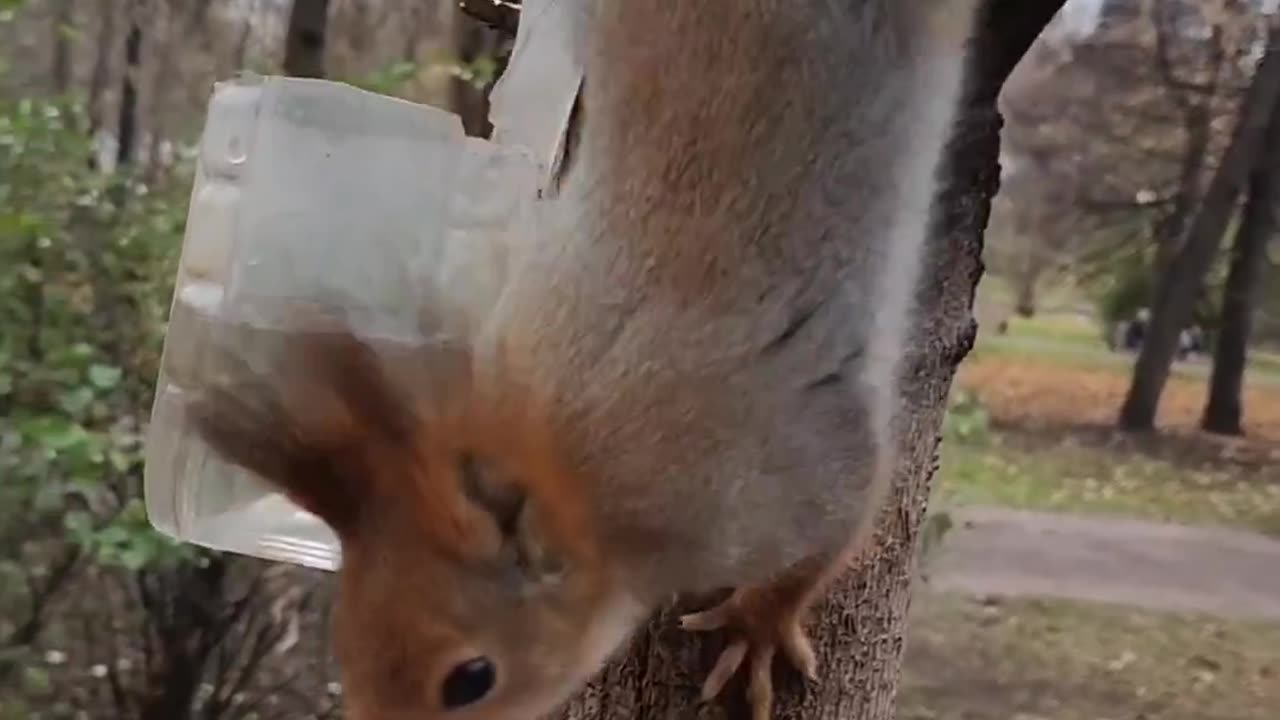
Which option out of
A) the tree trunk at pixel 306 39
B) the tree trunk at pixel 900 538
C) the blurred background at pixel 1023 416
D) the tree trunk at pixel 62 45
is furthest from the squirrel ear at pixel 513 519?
the tree trunk at pixel 62 45

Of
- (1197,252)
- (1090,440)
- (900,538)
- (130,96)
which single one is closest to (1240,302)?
(1197,252)

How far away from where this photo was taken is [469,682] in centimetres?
77

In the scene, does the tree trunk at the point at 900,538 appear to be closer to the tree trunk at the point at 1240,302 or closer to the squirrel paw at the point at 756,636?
the squirrel paw at the point at 756,636

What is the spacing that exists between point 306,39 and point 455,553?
1.59 metres

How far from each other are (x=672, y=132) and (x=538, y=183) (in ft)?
0.34

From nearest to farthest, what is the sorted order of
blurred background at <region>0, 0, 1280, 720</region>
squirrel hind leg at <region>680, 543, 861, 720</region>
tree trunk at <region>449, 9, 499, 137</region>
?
squirrel hind leg at <region>680, 543, 861, 720</region>, blurred background at <region>0, 0, 1280, 720</region>, tree trunk at <region>449, 9, 499, 137</region>

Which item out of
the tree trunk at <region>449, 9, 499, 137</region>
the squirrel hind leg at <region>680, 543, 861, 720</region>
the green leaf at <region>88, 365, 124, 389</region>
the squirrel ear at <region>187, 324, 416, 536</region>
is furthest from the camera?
the tree trunk at <region>449, 9, 499, 137</region>

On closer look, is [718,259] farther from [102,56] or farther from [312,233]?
[102,56]

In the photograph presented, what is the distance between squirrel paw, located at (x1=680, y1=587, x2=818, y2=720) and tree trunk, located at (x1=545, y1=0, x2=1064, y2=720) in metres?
0.01

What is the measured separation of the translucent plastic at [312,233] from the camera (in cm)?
69

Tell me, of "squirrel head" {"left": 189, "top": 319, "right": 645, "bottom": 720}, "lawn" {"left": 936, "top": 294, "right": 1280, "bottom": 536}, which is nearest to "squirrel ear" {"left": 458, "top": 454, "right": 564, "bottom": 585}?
"squirrel head" {"left": 189, "top": 319, "right": 645, "bottom": 720}

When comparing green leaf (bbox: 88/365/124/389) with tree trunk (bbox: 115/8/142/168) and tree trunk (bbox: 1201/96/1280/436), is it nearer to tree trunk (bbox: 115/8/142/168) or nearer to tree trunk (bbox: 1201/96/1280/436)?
tree trunk (bbox: 115/8/142/168)

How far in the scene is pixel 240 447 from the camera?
66 centimetres

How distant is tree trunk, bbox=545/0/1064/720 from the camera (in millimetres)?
881
